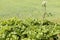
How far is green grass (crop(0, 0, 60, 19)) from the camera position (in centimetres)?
1387

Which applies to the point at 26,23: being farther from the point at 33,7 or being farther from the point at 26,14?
the point at 33,7

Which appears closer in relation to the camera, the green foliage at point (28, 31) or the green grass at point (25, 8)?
the green foliage at point (28, 31)

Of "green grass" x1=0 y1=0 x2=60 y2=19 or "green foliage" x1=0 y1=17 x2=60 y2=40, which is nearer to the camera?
"green foliage" x1=0 y1=17 x2=60 y2=40

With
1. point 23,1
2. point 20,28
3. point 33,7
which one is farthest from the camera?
point 23,1

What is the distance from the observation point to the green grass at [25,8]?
45.5ft

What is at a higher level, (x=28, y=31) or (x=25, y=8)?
(x=28, y=31)

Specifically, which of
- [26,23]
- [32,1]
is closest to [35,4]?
[32,1]

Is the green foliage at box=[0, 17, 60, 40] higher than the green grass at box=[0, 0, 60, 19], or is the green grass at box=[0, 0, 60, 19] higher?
the green foliage at box=[0, 17, 60, 40]

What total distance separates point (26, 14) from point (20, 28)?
8.60 m

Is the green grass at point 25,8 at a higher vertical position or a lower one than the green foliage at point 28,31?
lower

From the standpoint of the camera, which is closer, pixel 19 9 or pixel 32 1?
pixel 19 9

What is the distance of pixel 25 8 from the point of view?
583 inches

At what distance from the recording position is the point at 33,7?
15.0 m

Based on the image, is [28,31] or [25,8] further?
[25,8]
